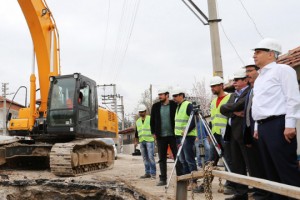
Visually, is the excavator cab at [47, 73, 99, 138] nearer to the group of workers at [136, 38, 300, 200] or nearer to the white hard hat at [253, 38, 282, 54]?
the group of workers at [136, 38, 300, 200]

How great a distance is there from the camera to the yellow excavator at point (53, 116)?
29.8 feet

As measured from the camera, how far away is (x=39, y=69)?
977 cm

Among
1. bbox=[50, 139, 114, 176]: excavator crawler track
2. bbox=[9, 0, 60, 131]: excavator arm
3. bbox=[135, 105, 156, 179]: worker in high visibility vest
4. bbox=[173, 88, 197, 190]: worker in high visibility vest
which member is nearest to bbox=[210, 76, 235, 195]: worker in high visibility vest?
bbox=[173, 88, 197, 190]: worker in high visibility vest

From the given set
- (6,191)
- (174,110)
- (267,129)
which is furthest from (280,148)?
(6,191)

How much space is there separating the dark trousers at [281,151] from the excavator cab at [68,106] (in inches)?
257

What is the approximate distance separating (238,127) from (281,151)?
1546mm

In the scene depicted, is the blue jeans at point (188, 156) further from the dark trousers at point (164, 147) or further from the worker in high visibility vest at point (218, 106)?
the dark trousers at point (164, 147)

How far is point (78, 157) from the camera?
9.11m

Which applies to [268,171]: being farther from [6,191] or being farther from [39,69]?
[39,69]

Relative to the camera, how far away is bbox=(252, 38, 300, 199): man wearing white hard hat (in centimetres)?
310

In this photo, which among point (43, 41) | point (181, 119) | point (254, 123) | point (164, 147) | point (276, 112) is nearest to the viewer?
point (276, 112)

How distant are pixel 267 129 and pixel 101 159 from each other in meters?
8.22

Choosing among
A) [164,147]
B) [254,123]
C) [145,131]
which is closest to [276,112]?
[254,123]

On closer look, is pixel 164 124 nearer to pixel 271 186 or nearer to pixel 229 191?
pixel 229 191
